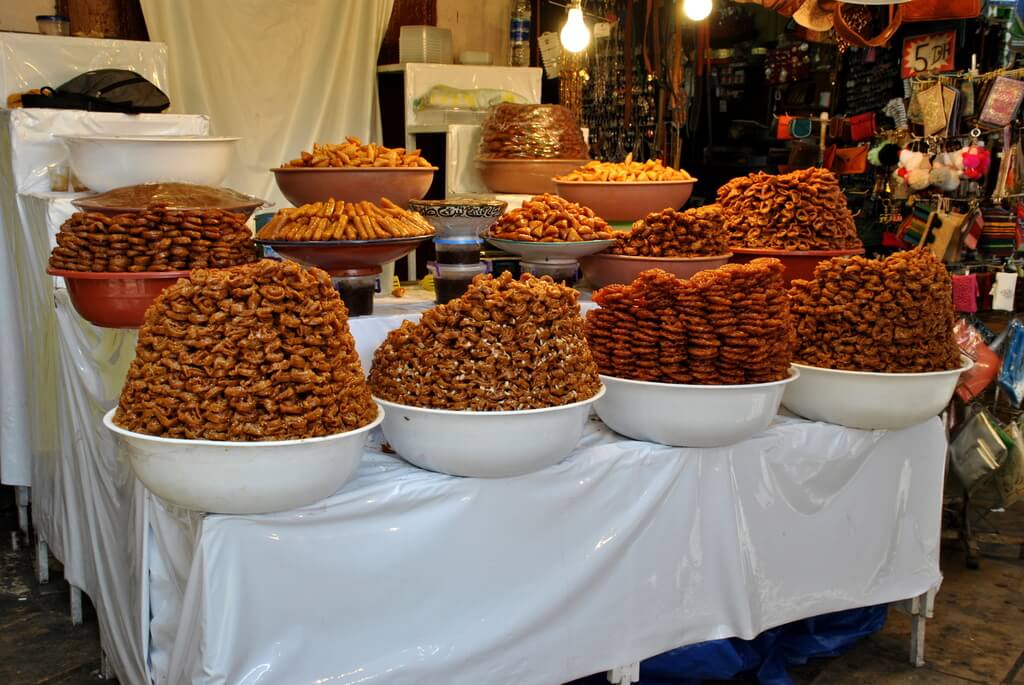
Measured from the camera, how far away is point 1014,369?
384cm

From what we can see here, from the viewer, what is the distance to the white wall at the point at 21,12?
366 cm

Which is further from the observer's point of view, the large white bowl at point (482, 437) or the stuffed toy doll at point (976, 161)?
the stuffed toy doll at point (976, 161)

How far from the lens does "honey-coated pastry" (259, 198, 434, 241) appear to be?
1.99m

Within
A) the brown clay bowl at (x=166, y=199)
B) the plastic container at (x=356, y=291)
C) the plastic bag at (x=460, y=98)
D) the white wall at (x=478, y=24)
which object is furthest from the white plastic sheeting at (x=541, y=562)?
the white wall at (x=478, y=24)

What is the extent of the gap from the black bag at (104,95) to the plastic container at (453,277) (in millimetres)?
1242

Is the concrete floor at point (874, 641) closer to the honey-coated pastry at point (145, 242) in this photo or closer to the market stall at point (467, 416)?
the market stall at point (467, 416)

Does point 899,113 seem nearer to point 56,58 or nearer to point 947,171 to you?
point 947,171

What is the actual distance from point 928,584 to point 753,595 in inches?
25.7

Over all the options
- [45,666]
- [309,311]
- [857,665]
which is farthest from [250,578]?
[857,665]

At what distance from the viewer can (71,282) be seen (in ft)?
6.56

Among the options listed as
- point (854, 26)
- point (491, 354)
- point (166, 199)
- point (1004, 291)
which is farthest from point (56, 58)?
point (1004, 291)

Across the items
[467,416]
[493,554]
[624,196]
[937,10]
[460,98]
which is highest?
[937,10]

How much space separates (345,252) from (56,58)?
1628 mm

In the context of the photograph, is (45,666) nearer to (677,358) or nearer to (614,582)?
(614,582)
